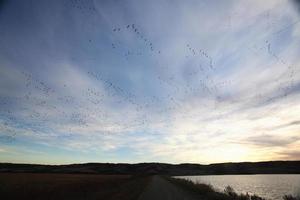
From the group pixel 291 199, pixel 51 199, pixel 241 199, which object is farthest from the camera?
pixel 51 199

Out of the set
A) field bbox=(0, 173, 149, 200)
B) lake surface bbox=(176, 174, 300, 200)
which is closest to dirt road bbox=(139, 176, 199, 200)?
field bbox=(0, 173, 149, 200)

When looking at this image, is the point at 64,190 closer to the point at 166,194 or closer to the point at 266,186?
the point at 166,194

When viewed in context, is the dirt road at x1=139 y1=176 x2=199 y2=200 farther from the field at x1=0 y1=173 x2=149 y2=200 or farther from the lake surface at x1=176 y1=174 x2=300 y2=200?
the lake surface at x1=176 y1=174 x2=300 y2=200

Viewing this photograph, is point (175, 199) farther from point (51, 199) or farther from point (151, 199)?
point (51, 199)

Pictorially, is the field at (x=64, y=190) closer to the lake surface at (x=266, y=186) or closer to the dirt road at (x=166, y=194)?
the dirt road at (x=166, y=194)

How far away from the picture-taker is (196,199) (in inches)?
850

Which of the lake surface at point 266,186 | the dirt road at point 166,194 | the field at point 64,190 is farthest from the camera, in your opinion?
the lake surface at point 266,186

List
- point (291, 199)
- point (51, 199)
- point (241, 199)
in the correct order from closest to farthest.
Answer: point (291, 199) → point (241, 199) → point (51, 199)

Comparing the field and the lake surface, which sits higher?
the lake surface

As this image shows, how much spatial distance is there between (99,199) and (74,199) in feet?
9.42

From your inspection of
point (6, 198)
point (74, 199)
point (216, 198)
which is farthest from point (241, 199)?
point (6, 198)

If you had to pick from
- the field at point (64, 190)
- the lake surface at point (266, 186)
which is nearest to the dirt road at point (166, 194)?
the field at point (64, 190)

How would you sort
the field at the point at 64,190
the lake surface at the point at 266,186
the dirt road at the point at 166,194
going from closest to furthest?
the dirt road at the point at 166,194
the field at the point at 64,190
the lake surface at the point at 266,186

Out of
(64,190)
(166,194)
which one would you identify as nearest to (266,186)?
(166,194)
